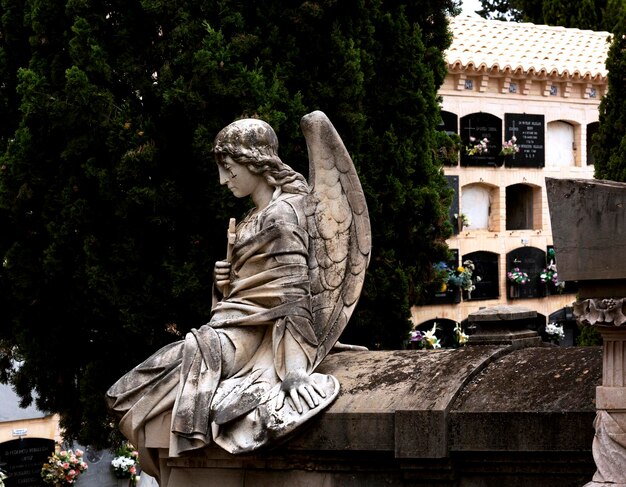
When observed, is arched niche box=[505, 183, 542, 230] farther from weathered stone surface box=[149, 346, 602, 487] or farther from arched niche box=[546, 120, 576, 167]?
weathered stone surface box=[149, 346, 602, 487]

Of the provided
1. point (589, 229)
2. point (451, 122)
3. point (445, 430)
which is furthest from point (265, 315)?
point (451, 122)

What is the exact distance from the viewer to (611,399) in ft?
19.1

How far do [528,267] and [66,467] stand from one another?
10.6m

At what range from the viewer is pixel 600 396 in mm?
5848

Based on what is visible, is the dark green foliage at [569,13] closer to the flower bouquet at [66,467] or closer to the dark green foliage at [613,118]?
the dark green foliage at [613,118]

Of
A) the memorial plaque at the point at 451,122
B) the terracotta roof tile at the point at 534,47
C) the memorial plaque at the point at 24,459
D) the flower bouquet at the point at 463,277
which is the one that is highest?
the terracotta roof tile at the point at 534,47

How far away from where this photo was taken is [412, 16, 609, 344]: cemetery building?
25703mm

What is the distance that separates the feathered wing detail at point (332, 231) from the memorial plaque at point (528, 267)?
773 inches

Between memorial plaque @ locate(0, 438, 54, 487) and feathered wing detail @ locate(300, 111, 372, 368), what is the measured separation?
15.4 meters

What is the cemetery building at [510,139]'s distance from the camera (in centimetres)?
2570

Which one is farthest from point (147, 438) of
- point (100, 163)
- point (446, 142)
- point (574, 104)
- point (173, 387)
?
point (574, 104)

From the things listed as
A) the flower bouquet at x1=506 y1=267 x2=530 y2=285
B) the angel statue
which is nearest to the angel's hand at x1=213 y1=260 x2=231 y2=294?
the angel statue

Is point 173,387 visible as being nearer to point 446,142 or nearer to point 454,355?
point 454,355

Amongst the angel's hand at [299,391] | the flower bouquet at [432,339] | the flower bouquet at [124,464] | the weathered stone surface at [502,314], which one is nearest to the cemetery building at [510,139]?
the flower bouquet at [432,339]
